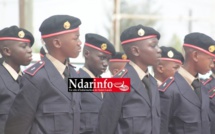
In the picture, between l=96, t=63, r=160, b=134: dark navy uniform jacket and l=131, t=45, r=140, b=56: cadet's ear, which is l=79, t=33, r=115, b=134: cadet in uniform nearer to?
l=131, t=45, r=140, b=56: cadet's ear

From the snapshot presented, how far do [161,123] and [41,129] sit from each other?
1593mm

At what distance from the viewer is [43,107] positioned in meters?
7.00

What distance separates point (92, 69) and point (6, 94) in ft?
4.92

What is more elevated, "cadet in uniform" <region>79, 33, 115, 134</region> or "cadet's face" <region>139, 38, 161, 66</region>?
"cadet's face" <region>139, 38, 161, 66</region>

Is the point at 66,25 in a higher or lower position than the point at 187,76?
higher

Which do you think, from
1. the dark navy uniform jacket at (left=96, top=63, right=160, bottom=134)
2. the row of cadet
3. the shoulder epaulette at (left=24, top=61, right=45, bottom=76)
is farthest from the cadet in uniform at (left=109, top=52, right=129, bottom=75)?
the shoulder epaulette at (left=24, top=61, right=45, bottom=76)

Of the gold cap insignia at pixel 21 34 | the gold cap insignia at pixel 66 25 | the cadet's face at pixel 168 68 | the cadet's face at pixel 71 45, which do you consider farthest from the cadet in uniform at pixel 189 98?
the cadet's face at pixel 168 68

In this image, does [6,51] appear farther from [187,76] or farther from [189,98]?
[189,98]

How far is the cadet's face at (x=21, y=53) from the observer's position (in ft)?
29.0

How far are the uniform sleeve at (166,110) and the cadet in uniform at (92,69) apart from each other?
113cm

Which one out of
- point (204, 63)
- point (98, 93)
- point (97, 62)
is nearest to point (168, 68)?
point (97, 62)

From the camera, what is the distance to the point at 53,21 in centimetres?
745

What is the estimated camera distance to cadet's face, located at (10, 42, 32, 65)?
8.84m

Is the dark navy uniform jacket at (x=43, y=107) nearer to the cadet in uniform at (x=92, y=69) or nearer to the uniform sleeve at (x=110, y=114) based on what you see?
the uniform sleeve at (x=110, y=114)
